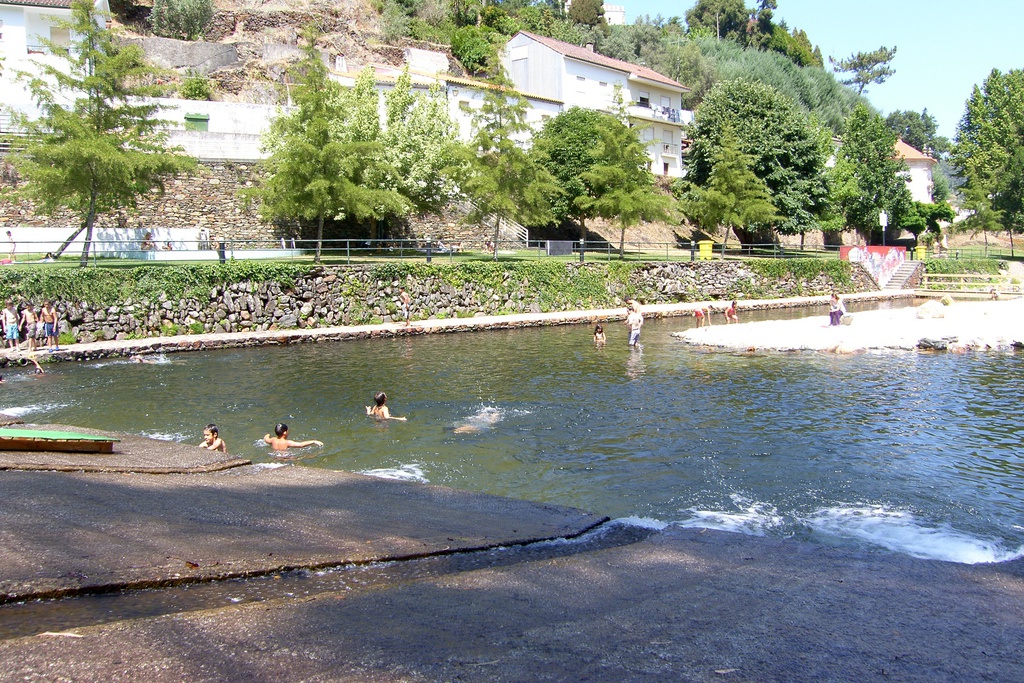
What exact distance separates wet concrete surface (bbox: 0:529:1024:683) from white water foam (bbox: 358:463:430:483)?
5597 mm

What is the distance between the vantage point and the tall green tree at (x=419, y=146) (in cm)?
4316

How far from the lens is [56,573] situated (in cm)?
681

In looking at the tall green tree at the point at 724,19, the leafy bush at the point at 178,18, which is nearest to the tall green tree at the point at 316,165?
the leafy bush at the point at 178,18

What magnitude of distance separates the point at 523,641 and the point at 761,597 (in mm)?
2963

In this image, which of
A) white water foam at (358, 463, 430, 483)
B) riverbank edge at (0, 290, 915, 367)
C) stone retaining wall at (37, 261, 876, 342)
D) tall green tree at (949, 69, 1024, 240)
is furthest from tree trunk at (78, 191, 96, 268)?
tall green tree at (949, 69, 1024, 240)

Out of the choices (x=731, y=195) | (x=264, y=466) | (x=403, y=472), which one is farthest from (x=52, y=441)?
(x=731, y=195)

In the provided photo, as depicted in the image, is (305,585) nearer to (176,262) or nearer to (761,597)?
(761,597)

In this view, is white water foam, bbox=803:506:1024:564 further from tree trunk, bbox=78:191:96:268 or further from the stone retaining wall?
tree trunk, bbox=78:191:96:268

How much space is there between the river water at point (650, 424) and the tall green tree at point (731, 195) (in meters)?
27.9

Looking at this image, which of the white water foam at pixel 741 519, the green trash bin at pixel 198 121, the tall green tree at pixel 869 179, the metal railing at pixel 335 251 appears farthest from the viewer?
the tall green tree at pixel 869 179

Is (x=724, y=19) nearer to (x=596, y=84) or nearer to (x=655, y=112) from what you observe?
(x=655, y=112)

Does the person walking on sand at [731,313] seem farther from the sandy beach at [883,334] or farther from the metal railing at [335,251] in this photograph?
the metal railing at [335,251]

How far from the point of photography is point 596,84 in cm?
6769

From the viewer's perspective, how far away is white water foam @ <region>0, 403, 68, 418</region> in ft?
59.9
